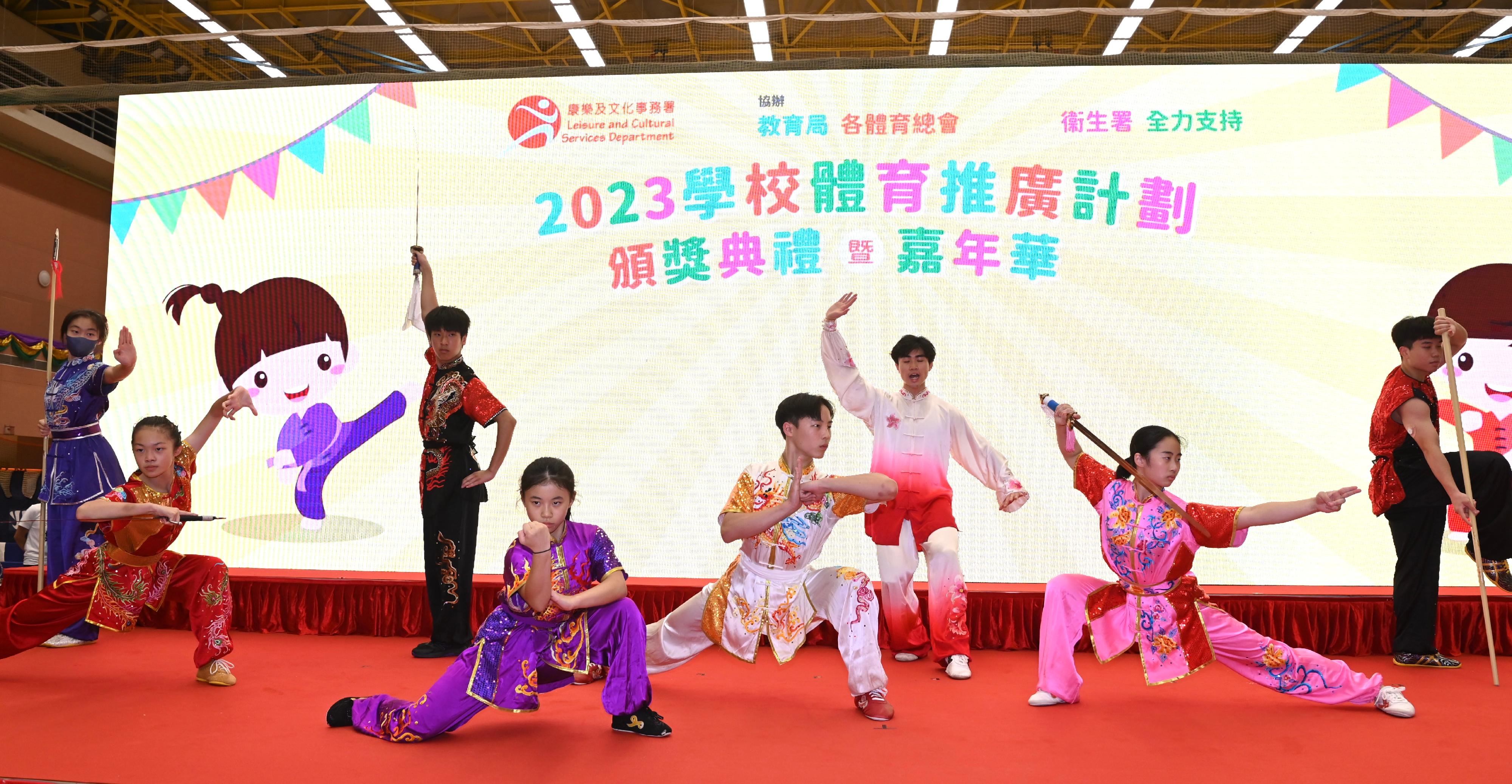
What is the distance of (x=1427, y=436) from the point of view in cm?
297

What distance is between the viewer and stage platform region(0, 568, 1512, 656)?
11.1 feet

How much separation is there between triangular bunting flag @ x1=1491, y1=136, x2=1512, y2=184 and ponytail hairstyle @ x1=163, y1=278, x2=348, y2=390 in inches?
215

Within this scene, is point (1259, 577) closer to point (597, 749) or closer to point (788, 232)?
point (788, 232)

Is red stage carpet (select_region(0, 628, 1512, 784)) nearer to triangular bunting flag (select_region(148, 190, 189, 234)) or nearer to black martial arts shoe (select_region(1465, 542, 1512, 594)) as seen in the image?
black martial arts shoe (select_region(1465, 542, 1512, 594))

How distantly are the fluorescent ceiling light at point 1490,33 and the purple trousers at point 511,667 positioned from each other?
5441 mm

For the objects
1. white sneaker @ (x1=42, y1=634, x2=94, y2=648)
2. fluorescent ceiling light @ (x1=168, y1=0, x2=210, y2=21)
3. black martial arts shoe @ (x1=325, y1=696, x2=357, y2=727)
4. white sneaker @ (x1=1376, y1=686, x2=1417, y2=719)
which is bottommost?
white sneaker @ (x1=42, y1=634, x2=94, y2=648)

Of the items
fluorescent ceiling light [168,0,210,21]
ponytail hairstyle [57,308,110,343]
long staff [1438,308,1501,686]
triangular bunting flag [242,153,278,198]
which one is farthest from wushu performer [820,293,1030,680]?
fluorescent ceiling light [168,0,210,21]

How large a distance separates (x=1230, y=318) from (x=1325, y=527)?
1007 mm

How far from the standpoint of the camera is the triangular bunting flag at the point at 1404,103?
423 cm

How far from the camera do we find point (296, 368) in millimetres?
4566

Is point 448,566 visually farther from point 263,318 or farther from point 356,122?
point 356,122

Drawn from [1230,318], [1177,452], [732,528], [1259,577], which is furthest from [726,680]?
[1230,318]

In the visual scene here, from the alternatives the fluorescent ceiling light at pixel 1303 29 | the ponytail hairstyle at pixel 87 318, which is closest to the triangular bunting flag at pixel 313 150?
the ponytail hairstyle at pixel 87 318

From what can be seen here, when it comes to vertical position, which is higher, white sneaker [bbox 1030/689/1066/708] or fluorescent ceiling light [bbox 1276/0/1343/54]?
fluorescent ceiling light [bbox 1276/0/1343/54]
